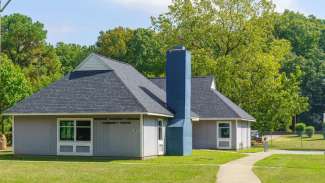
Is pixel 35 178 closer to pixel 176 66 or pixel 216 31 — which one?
pixel 176 66

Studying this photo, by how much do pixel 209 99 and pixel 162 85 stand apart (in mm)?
4217

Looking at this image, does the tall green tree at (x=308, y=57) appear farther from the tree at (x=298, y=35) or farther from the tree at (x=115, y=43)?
the tree at (x=115, y=43)

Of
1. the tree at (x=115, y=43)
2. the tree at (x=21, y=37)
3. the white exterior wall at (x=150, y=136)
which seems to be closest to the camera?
the white exterior wall at (x=150, y=136)

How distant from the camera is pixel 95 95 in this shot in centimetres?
3547

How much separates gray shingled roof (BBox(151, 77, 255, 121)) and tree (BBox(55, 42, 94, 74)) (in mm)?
43828

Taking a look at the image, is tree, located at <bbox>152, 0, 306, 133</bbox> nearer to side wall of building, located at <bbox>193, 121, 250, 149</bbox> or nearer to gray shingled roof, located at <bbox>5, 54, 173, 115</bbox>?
side wall of building, located at <bbox>193, 121, 250, 149</bbox>

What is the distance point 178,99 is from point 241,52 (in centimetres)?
2608

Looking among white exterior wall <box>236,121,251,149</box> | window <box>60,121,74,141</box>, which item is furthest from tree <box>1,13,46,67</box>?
window <box>60,121,74,141</box>

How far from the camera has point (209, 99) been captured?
4894cm

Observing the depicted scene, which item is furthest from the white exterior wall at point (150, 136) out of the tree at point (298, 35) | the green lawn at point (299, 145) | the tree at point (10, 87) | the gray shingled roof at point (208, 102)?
the tree at point (298, 35)

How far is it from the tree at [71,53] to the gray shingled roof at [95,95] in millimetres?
54140

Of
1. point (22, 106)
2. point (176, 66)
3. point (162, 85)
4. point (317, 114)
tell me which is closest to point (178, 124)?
point (176, 66)

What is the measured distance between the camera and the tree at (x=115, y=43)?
305ft

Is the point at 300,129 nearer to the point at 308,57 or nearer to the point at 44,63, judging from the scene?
the point at 308,57
